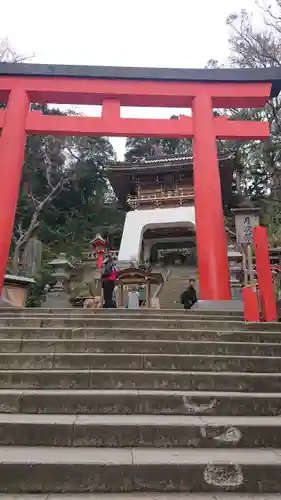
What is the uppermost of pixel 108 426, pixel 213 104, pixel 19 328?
pixel 213 104

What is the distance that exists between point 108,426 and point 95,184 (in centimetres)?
2772

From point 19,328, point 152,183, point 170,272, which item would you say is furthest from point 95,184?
point 19,328

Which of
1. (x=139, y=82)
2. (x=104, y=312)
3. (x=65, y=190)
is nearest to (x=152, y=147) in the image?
(x=65, y=190)

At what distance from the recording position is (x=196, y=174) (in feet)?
25.3

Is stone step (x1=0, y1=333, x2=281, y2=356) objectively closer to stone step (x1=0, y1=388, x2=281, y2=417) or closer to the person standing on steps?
stone step (x1=0, y1=388, x2=281, y2=417)

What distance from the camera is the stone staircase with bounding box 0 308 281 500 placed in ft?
6.57

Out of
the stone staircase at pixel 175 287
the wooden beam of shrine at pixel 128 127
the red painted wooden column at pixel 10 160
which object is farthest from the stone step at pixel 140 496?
the stone staircase at pixel 175 287

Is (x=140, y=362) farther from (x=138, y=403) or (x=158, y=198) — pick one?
(x=158, y=198)

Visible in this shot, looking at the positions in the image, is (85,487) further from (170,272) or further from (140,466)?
(170,272)

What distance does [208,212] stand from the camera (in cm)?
745

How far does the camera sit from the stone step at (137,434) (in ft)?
7.91

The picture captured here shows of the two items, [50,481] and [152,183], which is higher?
[152,183]

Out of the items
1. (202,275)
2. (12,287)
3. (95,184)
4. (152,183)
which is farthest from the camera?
(95,184)

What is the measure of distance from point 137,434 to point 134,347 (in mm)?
1703
